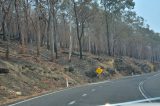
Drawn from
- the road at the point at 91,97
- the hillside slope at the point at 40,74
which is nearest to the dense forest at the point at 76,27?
the hillside slope at the point at 40,74

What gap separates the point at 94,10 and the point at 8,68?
38057mm

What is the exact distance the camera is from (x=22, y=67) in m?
39.3

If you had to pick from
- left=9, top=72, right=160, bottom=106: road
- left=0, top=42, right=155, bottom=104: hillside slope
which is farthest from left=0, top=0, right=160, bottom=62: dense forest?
left=9, top=72, right=160, bottom=106: road

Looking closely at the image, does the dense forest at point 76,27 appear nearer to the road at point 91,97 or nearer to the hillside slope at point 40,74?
the hillside slope at point 40,74

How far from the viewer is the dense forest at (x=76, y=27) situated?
53906mm

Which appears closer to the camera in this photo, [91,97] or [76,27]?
[91,97]

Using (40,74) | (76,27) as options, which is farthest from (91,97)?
(76,27)

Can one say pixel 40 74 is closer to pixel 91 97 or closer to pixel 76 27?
pixel 91 97

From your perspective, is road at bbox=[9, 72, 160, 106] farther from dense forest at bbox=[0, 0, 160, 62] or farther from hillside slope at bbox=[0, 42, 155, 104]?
dense forest at bbox=[0, 0, 160, 62]

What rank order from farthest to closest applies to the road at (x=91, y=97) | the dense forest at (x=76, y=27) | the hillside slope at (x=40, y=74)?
the dense forest at (x=76, y=27) < the hillside slope at (x=40, y=74) < the road at (x=91, y=97)

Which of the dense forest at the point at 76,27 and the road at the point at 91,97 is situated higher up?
the dense forest at the point at 76,27

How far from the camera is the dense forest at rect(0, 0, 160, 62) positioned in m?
53.9

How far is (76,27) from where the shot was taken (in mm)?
91500

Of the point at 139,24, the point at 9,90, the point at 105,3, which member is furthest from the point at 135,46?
the point at 9,90
